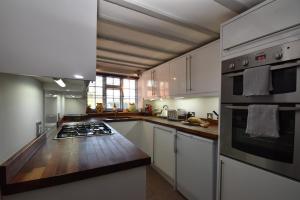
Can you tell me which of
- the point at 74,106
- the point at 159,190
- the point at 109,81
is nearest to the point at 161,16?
the point at 74,106

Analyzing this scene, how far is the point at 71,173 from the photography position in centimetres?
70

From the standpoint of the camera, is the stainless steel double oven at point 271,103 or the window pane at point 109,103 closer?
the stainless steel double oven at point 271,103

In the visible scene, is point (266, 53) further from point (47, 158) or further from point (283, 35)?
point (47, 158)

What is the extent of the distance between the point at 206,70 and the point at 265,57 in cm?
91

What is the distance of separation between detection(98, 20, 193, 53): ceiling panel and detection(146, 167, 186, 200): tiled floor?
2066mm

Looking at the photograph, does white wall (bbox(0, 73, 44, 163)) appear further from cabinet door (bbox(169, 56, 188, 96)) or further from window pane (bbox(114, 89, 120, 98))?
window pane (bbox(114, 89, 120, 98))

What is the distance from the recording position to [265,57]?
107 centimetres

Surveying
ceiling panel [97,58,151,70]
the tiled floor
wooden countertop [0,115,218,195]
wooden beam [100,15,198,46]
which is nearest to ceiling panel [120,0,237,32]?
wooden beam [100,15,198,46]

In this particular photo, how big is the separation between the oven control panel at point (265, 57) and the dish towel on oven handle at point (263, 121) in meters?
0.32

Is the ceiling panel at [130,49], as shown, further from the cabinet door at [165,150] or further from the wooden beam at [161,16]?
the cabinet door at [165,150]

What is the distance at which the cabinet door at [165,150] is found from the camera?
207cm

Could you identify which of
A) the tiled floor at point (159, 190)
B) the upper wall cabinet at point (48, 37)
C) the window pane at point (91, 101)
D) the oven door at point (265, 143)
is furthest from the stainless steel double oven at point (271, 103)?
the window pane at point (91, 101)

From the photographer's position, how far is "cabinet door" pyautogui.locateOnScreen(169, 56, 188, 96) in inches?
93.2

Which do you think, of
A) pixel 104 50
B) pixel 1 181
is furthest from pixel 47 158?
pixel 104 50
